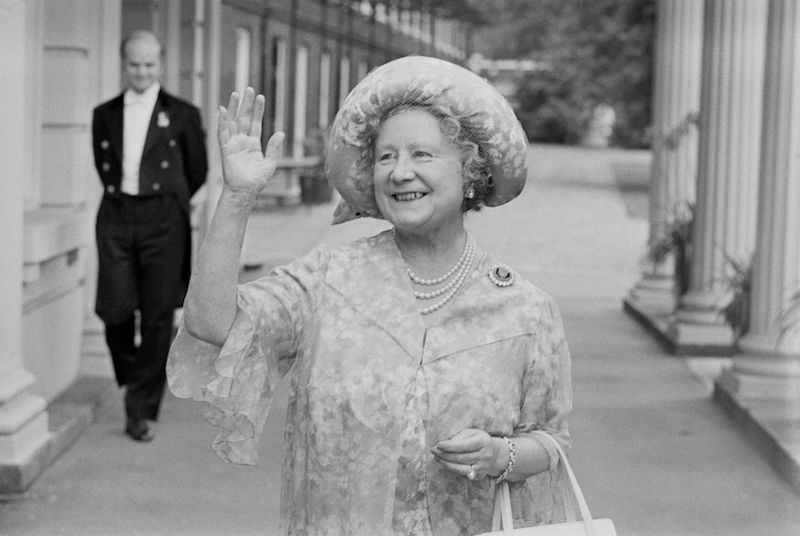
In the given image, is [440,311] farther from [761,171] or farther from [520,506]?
[761,171]

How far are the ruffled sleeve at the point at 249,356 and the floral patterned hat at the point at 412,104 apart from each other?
16 cm

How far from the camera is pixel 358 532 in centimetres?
270

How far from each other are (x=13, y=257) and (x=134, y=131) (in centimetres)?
113

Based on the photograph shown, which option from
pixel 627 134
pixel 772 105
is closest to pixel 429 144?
pixel 772 105

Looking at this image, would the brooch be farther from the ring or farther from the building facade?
the building facade

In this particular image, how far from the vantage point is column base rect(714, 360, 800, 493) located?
7.29 m

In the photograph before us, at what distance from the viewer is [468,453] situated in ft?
8.55

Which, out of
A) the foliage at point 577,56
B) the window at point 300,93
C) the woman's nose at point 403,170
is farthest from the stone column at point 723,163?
the window at point 300,93

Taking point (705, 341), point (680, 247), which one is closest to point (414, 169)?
point (705, 341)

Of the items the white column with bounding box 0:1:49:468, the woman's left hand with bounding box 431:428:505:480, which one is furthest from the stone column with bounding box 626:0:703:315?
the woman's left hand with bounding box 431:428:505:480

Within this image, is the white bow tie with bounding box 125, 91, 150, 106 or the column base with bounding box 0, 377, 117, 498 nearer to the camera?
the column base with bounding box 0, 377, 117, 498

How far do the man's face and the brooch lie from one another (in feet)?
15.7

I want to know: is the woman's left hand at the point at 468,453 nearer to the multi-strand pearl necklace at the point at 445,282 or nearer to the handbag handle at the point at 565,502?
the handbag handle at the point at 565,502

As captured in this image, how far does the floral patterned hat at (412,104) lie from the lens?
8.92ft
